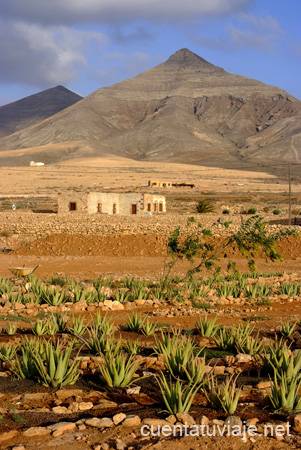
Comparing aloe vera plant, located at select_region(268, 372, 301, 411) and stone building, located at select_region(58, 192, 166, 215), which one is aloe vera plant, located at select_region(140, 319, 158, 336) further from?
stone building, located at select_region(58, 192, 166, 215)

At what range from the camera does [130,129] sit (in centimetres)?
18300

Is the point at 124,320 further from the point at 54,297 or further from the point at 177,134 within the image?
the point at 177,134

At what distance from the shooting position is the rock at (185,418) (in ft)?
16.0

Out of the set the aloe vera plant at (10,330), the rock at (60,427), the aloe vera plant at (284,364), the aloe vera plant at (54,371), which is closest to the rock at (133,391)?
the aloe vera plant at (54,371)

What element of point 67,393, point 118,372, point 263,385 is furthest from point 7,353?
point 263,385

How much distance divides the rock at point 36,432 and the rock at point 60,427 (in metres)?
0.05

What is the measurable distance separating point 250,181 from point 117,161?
1770 inches

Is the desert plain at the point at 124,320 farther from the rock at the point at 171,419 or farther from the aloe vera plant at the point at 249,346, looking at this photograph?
the aloe vera plant at the point at 249,346

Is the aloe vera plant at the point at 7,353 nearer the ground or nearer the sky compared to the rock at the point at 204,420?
nearer the sky

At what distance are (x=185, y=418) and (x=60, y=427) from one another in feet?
3.73

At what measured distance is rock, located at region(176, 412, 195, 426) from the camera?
487 cm

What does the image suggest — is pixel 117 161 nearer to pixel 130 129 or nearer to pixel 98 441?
pixel 130 129

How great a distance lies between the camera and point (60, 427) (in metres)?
4.75

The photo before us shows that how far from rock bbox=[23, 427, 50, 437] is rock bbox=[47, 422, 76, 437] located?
0.05 meters
